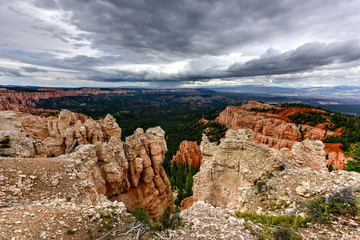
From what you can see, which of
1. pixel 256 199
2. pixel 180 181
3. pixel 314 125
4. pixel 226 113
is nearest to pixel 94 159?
pixel 256 199

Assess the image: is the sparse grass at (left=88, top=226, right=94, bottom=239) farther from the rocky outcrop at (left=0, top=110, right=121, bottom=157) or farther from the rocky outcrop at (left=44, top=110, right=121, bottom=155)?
the rocky outcrop at (left=44, top=110, right=121, bottom=155)

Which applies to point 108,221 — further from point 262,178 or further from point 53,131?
point 53,131

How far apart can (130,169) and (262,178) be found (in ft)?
43.8

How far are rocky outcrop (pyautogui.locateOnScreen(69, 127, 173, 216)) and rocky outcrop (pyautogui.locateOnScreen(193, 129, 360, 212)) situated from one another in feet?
22.6

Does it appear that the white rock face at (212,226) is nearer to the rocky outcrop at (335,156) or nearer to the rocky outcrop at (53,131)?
the rocky outcrop at (53,131)

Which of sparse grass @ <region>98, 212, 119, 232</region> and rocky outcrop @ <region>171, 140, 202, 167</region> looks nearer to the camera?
sparse grass @ <region>98, 212, 119, 232</region>

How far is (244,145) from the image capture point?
13.7 metres

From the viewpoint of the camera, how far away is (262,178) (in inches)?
436

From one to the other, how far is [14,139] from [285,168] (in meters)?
21.2

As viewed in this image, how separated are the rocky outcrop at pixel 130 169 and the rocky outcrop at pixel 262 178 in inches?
271

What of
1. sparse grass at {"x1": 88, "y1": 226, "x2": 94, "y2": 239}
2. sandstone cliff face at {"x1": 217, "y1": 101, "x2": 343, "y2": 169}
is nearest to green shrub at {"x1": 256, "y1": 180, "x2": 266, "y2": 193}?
sparse grass at {"x1": 88, "y1": 226, "x2": 94, "y2": 239}

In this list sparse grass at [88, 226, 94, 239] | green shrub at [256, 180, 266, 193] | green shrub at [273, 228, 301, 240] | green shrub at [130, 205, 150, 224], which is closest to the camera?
green shrub at [273, 228, 301, 240]

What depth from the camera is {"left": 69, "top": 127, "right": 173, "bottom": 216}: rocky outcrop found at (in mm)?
13156

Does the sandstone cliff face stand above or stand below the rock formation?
below
